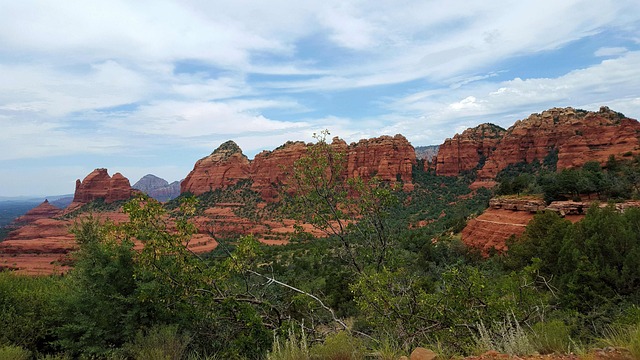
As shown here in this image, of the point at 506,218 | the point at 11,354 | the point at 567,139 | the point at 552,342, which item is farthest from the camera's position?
the point at 567,139

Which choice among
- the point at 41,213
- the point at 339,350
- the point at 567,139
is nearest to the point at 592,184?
the point at 339,350

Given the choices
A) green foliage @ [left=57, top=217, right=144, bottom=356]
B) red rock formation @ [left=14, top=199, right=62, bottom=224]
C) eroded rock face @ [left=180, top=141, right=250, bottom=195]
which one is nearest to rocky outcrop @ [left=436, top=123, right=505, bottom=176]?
eroded rock face @ [left=180, top=141, right=250, bottom=195]

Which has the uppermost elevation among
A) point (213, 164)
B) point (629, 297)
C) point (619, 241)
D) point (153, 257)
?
point (213, 164)

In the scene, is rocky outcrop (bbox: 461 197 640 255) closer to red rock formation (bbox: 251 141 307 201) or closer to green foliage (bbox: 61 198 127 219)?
red rock formation (bbox: 251 141 307 201)

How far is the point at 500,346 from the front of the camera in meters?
4.52

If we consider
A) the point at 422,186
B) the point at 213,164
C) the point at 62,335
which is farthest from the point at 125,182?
the point at 62,335

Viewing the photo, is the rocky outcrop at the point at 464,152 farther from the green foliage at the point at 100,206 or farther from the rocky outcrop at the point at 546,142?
the green foliage at the point at 100,206

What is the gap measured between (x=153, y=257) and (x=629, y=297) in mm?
15856

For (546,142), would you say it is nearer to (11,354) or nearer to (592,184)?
(592,184)

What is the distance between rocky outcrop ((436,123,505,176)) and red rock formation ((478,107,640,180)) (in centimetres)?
455

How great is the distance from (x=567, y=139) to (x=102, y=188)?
12760cm

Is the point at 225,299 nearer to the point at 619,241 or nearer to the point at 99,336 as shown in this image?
the point at 99,336

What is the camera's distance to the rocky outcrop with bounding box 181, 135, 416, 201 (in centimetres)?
8588

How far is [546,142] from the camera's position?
72062mm
